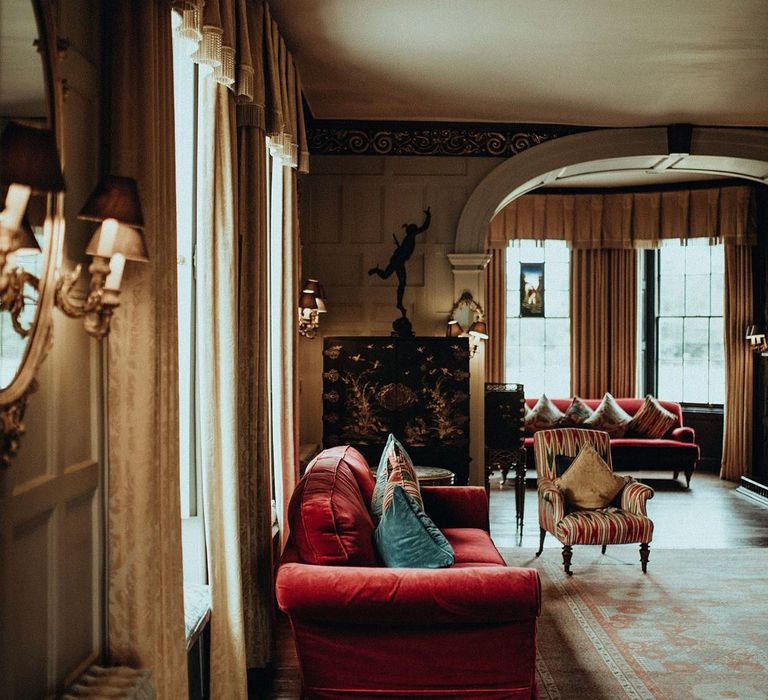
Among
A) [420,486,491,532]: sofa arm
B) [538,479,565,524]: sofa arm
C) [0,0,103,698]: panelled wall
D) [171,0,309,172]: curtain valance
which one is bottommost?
[538,479,565,524]: sofa arm

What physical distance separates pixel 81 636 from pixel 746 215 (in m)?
9.40

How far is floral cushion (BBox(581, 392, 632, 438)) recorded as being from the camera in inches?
371

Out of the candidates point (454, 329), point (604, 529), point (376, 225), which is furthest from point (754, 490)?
point (376, 225)

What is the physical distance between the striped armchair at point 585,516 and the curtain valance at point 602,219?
4.61m

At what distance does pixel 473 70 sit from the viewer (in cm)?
532

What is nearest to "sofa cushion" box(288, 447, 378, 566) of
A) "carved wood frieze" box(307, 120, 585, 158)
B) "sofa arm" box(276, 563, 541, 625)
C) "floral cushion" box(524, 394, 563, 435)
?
"sofa arm" box(276, 563, 541, 625)

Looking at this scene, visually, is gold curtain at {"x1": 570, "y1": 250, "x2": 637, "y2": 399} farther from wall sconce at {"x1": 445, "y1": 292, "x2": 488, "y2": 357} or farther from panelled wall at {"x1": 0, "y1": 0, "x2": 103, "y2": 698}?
panelled wall at {"x1": 0, "y1": 0, "x2": 103, "y2": 698}

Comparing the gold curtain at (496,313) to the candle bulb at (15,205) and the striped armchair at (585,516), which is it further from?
the candle bulb at (15,205)

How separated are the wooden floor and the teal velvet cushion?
1313 millimetres

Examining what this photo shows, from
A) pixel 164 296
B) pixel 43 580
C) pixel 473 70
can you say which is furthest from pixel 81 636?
pixel 473 70

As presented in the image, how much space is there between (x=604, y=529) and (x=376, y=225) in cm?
Result: 309

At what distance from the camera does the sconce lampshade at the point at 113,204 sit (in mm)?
1686

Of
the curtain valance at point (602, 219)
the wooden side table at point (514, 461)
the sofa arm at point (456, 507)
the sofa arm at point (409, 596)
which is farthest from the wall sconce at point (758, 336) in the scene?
the sofa arm at point (409, 596)

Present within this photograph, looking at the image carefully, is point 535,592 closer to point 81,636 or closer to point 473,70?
point 81,636
